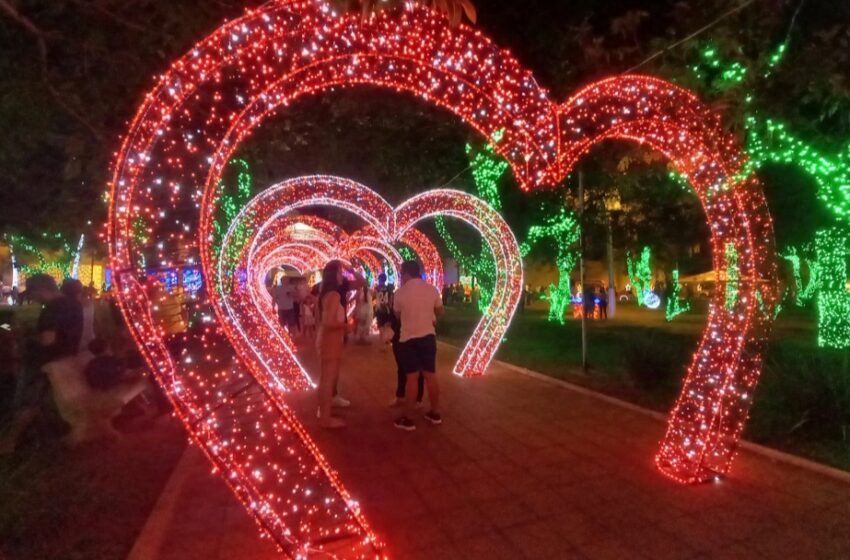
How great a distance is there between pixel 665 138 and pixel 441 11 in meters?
2.72

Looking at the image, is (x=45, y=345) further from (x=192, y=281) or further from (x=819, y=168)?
(x=819, y=168)

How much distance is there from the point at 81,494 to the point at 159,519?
1.11 meters

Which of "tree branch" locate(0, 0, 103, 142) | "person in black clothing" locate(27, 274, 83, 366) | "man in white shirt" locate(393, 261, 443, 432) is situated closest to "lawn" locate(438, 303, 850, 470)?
"man in white shirt" locate(393, 261, 443, 432)

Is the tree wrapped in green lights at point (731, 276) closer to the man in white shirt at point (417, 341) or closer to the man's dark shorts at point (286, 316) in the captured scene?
the man in white shirt at point (417, 341)

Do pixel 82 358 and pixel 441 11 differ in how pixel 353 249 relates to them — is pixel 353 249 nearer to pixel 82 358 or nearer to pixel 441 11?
pixel 82 358

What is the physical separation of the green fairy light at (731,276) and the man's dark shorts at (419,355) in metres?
3.30

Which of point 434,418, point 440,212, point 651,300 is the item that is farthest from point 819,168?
point 651,300

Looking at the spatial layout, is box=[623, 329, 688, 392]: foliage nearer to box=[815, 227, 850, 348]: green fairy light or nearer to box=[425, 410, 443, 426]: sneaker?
box=[425, 410, 443, 426]: sneaker

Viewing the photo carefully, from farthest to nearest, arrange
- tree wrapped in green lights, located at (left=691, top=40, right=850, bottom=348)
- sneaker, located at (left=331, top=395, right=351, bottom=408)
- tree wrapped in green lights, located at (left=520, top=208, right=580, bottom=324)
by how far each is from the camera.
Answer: tree wrapped in green lights, located at (left=520, top=208, right=580, bottom=324) < sneaker, located at (left=331, top=395, right=351, bottom=408) < tree wrapped in green lights, located at (left=691, top=40, right=850, bottom=348)

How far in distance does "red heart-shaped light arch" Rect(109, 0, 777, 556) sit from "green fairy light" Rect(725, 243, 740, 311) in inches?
1.1

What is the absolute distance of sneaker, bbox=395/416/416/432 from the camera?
27.9 feet

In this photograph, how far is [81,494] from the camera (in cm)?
642

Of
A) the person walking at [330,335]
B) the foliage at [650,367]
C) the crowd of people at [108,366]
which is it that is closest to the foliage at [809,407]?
the foliage at [650,367]

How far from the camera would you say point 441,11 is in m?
4.93
